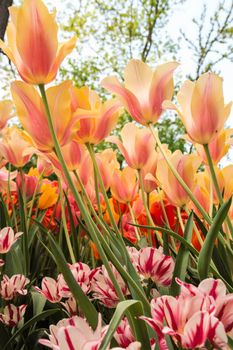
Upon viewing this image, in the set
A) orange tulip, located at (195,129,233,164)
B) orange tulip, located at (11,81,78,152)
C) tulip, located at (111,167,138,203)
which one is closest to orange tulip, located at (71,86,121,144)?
orange tulip, located at (11,81,78,152)

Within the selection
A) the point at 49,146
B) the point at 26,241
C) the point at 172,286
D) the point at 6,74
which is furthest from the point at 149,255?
the point at 6,74

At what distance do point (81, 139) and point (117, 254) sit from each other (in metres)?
0.16

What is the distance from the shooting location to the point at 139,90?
26.2 inches

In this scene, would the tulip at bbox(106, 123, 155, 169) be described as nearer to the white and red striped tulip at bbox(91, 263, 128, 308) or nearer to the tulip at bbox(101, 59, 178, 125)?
the tulip at bbox(101, 59, 178, 125)

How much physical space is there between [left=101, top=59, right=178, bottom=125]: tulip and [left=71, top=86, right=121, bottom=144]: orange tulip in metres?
0.04

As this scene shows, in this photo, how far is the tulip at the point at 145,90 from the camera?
2.13ft

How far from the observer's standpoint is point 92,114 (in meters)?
0.61

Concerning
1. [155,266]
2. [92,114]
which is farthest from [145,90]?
[155,266]

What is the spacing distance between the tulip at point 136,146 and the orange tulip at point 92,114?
3.3 inches

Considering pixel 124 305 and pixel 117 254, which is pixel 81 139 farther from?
pixel 124 305

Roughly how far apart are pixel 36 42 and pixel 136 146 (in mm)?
303

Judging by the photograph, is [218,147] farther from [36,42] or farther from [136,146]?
[36,42]

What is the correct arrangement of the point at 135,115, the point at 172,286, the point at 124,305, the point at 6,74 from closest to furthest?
1. the point at 124,305
2. the point at 172,286
3. the point at 135,115
4. the point at 6,74

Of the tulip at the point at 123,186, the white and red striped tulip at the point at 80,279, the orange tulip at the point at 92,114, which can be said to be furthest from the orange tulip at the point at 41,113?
the tulip at the point at 123,186
